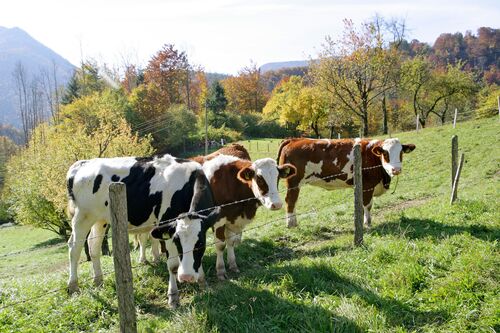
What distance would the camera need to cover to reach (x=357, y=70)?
34.2 m

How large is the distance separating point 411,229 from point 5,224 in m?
51.1

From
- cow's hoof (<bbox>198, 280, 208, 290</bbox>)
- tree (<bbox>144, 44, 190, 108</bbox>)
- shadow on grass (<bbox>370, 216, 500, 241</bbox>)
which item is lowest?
cow's hoof (<bbox>198, 280, 208, 290</bbox>)

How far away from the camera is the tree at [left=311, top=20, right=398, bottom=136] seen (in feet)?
113

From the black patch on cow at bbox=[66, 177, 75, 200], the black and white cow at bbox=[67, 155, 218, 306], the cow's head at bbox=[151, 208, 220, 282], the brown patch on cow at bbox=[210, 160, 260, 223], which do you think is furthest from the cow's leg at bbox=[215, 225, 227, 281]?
the black patch on cow at bbox=[66, 177, 75, 200]

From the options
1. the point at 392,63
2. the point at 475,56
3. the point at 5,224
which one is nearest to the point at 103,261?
the point at 392,63

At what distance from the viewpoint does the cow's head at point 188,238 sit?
5680mm

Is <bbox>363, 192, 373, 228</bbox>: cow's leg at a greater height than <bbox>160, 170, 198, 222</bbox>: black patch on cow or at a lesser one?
lesser

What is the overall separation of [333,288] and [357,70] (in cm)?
3110

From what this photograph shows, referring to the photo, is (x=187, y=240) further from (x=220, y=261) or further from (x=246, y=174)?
(x=246, y=174)

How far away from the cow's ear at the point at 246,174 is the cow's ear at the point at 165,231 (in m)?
2.03

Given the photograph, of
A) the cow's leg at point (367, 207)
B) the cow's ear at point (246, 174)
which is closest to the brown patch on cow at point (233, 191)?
the cow's ear at point (246, 174)

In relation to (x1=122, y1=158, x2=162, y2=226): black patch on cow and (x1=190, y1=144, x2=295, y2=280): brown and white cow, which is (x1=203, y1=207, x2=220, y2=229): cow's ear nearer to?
(x1=122, y1=158, x2=162, y2=226): black patch on cow

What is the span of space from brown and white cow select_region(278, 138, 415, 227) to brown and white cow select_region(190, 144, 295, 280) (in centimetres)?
260

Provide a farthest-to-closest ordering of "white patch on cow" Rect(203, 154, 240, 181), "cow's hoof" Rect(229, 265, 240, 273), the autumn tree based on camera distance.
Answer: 1. the autumn tree
2. "white patch on cow" Rect(203, 154, 240, 181)
3. "cow's hoof" Rect(229, 265, 240, 273)
